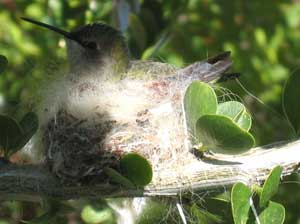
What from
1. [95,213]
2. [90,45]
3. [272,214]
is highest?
[90,45]

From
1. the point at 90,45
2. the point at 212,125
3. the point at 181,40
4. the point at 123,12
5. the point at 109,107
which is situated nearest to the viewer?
the point at 212,125

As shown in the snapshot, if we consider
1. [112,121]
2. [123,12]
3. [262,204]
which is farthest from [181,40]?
[262,204]

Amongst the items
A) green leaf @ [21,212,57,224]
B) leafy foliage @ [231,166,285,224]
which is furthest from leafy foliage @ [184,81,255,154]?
green leaf @ [21,212,57,224]

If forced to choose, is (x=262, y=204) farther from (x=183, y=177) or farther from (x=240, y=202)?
(x=183, y=177)

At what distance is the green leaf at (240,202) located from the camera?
60.2 inches

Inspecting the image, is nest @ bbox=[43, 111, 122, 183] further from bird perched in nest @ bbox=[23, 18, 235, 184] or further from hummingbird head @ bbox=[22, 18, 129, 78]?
hummingbird head @ bbox=[22, 18, 129, 78]

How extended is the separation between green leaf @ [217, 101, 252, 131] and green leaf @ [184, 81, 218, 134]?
13cm

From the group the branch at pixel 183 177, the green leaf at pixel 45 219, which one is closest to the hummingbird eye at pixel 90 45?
the branch at pixel 183 177

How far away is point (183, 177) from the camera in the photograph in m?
1.83

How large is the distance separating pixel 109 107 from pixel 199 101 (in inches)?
42.7

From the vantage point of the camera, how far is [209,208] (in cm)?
184

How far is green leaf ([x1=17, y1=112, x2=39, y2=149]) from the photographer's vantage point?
1.83 meters

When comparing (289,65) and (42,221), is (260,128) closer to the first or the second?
(289,65)

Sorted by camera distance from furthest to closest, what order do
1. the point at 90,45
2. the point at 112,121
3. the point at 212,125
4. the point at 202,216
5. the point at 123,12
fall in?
the point at 90,45, the point at 123,12, the point at 112,121, the point at 202,216, the point at 212,125
